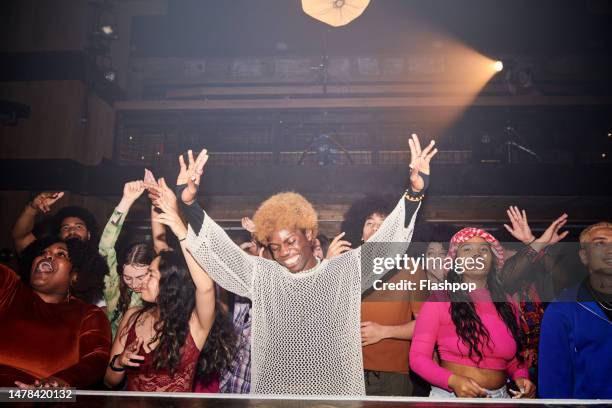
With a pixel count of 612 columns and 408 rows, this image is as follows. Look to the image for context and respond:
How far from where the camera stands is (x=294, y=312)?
2529mm

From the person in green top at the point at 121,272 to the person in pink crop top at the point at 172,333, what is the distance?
0.26 meters

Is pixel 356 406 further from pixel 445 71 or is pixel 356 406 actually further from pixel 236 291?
pixel 445 71

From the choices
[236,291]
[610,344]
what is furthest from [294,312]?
[610,344]

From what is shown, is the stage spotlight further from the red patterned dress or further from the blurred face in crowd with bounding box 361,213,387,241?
the red patterned dress

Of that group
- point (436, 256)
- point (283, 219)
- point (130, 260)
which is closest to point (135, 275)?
point (130, 260)

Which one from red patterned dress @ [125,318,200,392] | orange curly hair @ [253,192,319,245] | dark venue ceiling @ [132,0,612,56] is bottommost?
red patterned dress @ [125,318,200,392]

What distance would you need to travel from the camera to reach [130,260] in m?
2.93

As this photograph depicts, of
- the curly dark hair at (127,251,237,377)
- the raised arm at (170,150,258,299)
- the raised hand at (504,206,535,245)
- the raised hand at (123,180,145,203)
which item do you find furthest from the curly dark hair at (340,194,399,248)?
the raised hand at (123,180,145,203)

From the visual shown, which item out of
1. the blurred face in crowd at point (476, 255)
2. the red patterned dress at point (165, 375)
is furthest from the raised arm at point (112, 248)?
the blurred face in crowd at point (476, 255)

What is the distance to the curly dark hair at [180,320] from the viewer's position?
2.42 metres

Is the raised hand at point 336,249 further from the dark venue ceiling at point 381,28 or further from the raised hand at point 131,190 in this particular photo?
the dark venue ceiling at point 381,28

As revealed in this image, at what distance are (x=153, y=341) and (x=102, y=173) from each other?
2.84m

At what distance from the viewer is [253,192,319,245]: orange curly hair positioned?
9.89 ft

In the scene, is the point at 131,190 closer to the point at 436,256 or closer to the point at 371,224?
the point at 371,224
